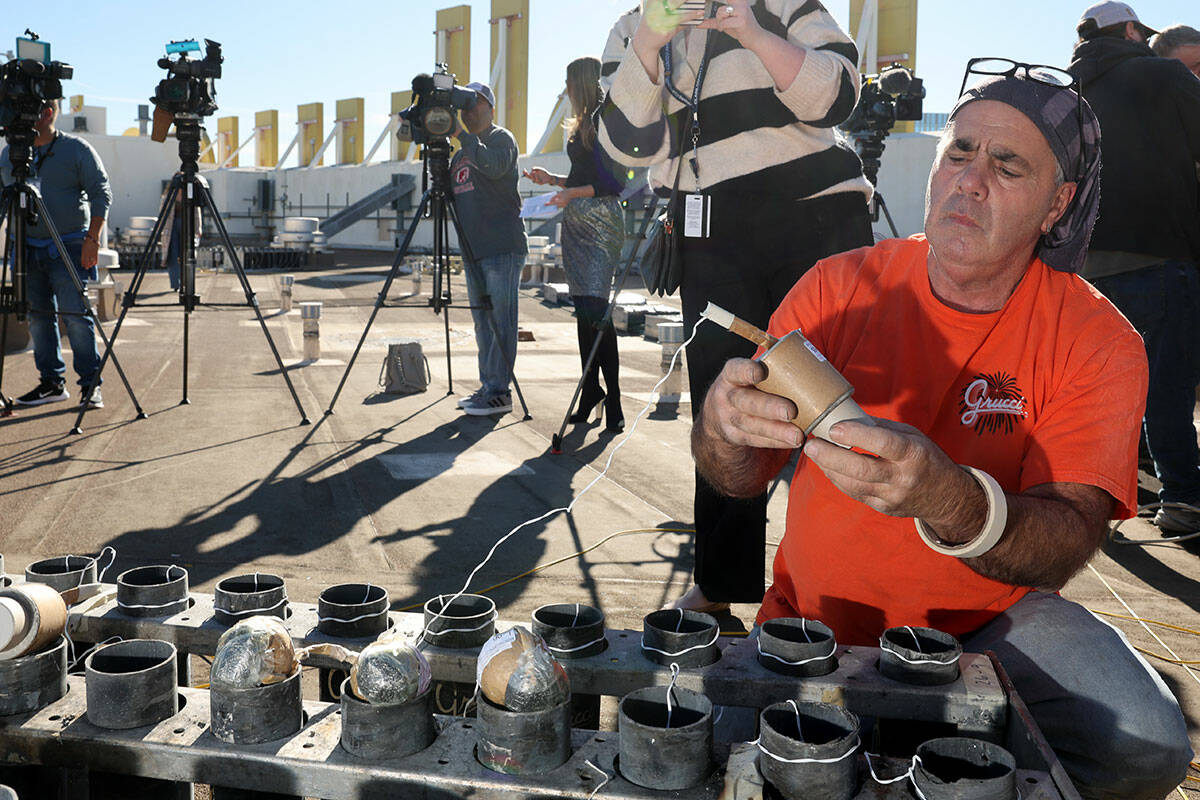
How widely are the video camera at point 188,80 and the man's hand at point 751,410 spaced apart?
4.47 meters

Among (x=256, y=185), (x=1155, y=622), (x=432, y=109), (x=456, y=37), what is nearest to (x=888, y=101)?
(x=432, y=109)

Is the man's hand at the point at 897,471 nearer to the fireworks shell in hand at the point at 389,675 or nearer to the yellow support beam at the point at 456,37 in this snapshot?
the fireworks shell in hand at the point at 389,675

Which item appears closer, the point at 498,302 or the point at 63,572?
the point at 63,572

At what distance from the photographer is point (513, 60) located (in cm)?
3128

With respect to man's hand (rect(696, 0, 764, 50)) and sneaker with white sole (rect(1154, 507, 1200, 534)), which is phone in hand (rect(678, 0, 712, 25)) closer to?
man's hand (rect(696, 0, 764, 50))

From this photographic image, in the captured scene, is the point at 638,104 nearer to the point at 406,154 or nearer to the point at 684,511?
the point at 684,511

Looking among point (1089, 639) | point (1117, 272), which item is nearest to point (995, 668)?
point (1089, 639)

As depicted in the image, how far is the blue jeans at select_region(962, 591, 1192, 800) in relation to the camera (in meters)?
1.45

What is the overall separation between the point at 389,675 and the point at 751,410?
0.57 metres

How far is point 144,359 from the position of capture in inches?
308

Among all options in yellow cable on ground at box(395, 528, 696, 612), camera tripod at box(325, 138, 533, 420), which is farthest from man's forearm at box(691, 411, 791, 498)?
camera tripod at box(325, 138, 533, 420)

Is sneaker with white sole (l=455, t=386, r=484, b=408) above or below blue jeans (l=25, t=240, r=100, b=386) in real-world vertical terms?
below

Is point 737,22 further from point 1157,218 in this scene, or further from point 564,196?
point 564,196

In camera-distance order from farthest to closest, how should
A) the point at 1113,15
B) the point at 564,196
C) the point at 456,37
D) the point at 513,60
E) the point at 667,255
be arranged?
1. the point at 456,37
2. the point at 513,60
3. the point at 564,196
4. the point at 1113,15
5. the point at 667,255
